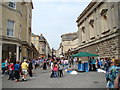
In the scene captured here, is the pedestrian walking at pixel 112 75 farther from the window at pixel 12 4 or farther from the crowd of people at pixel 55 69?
the window at pixel 12 4

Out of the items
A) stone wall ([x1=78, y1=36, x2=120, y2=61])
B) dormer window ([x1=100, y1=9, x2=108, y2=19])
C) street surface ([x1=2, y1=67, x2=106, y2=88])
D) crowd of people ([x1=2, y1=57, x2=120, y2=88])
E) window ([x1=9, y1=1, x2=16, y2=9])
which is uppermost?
window ([x1=9, y1=1, x2=16, y2=9])

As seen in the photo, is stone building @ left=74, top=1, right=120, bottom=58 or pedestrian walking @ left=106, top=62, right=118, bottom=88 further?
stone building @ left=74, top=1, right=120, bottom=58

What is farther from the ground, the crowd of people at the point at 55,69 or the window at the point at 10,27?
the window at the point at 10,27

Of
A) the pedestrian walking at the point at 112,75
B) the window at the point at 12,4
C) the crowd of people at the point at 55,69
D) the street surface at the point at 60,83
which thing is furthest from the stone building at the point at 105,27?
the pedestrian walking at the point at 112,75

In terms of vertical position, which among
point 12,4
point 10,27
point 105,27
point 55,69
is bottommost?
point 55,69

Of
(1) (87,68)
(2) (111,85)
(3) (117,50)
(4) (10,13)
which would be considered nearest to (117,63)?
(2) (111,85)

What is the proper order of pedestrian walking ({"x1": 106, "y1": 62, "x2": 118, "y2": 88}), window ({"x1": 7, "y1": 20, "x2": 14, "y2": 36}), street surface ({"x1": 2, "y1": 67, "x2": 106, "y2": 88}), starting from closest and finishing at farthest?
pedestrian walking ({"x1": 106, "y1": 62, "x2": 118, "y2": 88}), street surface ({"x1": 2, "y1": 67, "x2": 106, "y2": 88}), window ({"x1": 7, "y1": 20, "x2": 14, "y2": 36})

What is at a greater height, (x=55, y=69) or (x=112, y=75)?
(x=112, y=75)

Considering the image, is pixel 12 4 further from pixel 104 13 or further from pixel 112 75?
pixel 112 75

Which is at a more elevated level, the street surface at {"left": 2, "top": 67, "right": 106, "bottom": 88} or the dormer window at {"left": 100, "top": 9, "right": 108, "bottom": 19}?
the dormer window at {"left": 100, "top": 9, "right": 108, "bottom": 19}

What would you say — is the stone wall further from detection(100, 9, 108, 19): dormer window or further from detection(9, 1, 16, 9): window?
detection(9, 1, 16, 9): window

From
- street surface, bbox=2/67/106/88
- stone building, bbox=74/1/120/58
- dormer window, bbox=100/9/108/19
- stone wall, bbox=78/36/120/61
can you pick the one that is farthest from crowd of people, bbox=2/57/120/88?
dormer window, bbox=100/9/108/19

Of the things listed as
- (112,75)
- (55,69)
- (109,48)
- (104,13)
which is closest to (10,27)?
(55,69)

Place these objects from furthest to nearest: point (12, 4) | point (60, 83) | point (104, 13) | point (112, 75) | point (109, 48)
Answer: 1. point (104, 13)
2. point (109, 48)
3. point (12, 4)
4. point (60, 83)
5. point (112, 75)
